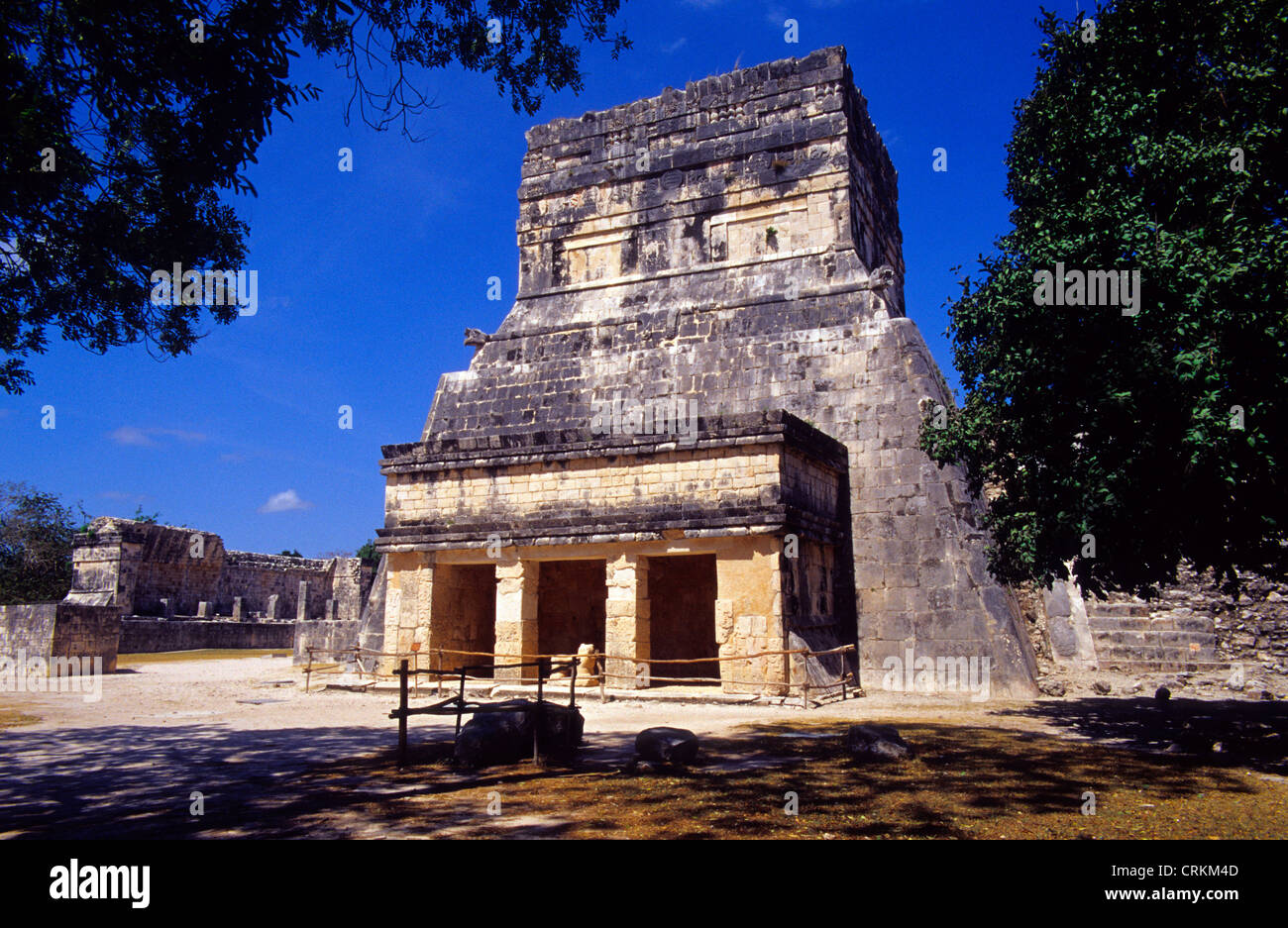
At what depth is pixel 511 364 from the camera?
2116cm

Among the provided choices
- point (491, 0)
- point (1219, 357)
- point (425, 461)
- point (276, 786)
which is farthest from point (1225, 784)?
point (425, 461)

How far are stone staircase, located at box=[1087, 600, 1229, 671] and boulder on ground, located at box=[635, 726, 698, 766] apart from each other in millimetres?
11914

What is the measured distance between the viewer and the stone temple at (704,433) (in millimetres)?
14320

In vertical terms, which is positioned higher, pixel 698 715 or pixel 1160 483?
pixel 1160 483

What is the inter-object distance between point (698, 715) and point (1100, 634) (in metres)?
9.65

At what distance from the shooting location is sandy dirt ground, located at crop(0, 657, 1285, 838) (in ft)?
19.7

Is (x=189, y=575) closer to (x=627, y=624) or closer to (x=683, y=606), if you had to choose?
(x=683, y=606)

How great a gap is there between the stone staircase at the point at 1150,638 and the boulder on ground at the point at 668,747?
11914 mm

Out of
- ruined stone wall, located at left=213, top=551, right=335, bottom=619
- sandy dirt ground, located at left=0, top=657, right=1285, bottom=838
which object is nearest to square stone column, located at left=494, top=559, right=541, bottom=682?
sandy dirt ground, located at left=0, top=657, right=1285, bottom=838

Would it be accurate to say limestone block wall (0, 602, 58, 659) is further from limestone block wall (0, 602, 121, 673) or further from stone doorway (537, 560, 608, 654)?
stone doorway (537, 560, 608, 654)

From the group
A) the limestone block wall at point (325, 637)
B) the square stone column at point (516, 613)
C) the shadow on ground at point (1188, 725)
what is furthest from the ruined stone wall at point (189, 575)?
the shadow on ground at point (1188, 725)

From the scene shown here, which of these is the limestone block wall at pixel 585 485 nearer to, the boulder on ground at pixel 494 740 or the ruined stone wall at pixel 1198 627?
the boulder on ground at pixel 494 740

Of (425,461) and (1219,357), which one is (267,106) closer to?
(1219,357)

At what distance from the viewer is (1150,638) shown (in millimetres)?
16234
